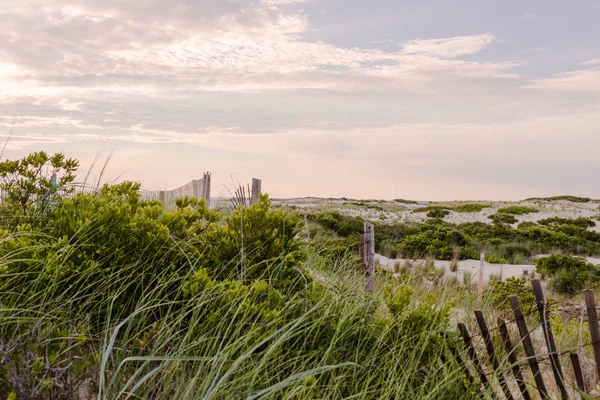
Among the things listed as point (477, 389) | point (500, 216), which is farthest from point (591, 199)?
point (477, 389)

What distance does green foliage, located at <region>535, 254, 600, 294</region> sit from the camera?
1370 centimetres

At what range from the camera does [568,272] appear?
47.0 ft

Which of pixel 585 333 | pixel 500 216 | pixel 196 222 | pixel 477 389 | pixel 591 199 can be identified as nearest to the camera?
pixel 477 389

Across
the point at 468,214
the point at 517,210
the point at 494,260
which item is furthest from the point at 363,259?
the point at 517,210

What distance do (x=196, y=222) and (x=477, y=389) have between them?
9.05ft

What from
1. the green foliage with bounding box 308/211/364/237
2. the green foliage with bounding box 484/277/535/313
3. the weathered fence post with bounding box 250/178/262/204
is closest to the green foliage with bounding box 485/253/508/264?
the green foliage with bounding box 308/211/364/237

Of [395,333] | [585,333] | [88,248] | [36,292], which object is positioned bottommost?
[585,333]

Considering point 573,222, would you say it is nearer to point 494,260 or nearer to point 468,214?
point 468,214

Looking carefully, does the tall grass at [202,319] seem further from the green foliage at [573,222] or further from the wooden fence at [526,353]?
the green foliage at [573,222]

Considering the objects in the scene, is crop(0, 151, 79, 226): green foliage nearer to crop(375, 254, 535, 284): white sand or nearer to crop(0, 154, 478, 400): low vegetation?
crop(0, 154, 478, 400): low vegetation

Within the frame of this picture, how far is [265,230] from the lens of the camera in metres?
4.62

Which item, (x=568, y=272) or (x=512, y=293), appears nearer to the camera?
(x=512, y=293)

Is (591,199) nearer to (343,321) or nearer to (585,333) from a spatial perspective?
(585,333)

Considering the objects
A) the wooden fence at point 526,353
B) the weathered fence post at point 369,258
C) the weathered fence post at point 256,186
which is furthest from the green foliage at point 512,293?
the wooden fence at point 526,353
